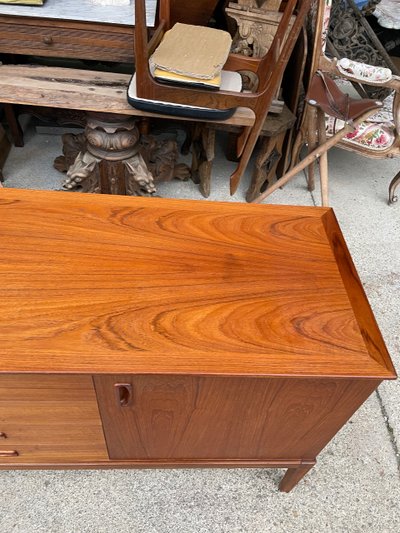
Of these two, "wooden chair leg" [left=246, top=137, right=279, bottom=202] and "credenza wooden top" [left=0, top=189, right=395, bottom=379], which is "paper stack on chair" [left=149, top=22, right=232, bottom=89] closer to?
"wooden chair leg" [left=246, top=137, right=279, bottom=202]

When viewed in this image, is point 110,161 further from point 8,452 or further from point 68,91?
point 8,452

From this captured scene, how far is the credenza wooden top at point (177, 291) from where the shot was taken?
30.1 inches

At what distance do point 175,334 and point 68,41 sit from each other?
4.61 feet

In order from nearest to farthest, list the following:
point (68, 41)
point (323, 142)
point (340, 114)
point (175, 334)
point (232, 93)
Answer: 1. point (175, 334)
2. point (232, 93)
3. point (68, 41)
4. point (340, 114)
5. point (323, 142)

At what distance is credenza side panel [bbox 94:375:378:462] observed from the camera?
2.60ft

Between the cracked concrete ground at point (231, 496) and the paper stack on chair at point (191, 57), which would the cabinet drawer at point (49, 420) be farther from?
the paper stack on chair at point (191, 57)

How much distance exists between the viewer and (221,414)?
885 mm

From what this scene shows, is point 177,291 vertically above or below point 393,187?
above

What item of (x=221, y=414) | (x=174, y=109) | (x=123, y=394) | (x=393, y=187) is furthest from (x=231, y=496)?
(x=393, y=187)

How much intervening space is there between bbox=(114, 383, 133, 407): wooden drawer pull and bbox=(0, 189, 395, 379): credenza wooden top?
0.06m

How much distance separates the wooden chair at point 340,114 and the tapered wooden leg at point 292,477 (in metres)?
1.29

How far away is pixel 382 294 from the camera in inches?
71.6

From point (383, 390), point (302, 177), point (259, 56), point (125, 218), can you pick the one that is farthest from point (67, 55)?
point (383, 390)

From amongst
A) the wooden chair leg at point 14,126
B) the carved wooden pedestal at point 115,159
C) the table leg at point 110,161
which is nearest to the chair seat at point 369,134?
the carved wooden pedestal at point 115,159
